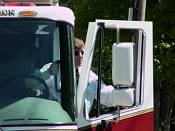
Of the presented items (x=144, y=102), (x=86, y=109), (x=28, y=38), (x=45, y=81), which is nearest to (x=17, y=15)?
(x=28, y=38)

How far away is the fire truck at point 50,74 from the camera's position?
16.6ft

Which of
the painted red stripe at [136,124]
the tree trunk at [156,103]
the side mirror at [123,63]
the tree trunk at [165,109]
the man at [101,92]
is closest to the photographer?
the side mirror at [123,63]

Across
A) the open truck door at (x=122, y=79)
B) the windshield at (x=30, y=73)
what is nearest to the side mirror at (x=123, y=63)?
the open truck door at (x=122, y=79)

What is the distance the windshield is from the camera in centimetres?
506

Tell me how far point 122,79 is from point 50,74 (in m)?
0.67

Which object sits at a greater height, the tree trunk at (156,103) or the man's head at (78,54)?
the man's head at (78,54)

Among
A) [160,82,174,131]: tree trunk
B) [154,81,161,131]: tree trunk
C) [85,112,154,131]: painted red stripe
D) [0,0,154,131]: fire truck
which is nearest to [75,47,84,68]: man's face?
[0,0,154,131]: fire truck

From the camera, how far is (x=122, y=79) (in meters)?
4.90

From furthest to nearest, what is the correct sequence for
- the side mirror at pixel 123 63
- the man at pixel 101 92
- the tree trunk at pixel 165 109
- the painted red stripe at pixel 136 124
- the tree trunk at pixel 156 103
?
1. the tree trunk at pixel 165 109
2. the tree trunk at pixel 156 103
3. the painted red stripe at pixel 136 124
4. the man at pixel 101 92
5. the side mirror at pixel 123 63

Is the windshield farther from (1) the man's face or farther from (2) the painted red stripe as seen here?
(2) the painted red stripe

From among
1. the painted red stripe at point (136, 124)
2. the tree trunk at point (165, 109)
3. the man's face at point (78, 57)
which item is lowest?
the tree trunk at point (165, 109)

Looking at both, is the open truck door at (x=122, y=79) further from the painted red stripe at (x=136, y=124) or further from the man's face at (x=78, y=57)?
the man's face at (x=78, y=57)

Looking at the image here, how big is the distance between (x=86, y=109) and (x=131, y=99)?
445 millimetres

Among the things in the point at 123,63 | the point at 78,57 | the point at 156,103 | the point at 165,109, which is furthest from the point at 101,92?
the point at 165,109
